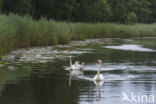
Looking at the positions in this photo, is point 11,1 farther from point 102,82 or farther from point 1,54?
point 102,82

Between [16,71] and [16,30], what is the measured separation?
924 centimetres

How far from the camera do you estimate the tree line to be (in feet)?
173

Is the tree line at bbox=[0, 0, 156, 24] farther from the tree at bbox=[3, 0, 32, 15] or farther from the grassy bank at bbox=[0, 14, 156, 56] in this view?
the grassy bank at bbox=[0, 14, 156, 56]

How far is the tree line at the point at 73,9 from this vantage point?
173ft

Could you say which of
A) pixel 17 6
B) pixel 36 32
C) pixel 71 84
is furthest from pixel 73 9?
pixel 71 84

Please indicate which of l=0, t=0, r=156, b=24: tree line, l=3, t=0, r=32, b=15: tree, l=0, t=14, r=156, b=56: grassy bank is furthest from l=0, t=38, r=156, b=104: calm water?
l=3, t=0, r=32, b=15: tree

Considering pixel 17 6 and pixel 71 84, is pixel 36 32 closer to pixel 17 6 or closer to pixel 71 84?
pixel 71 84

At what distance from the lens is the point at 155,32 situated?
66.2m

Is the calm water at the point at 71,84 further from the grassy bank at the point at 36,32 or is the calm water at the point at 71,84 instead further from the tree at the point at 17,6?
the tree at the point at 17,6

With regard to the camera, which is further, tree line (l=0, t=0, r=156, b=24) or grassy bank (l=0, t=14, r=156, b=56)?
tree line (l=0, t=0, r=156, b=24)

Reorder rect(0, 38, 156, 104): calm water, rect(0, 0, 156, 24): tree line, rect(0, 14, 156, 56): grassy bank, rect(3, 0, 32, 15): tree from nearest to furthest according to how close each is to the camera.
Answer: rect(0, 38, 156, 104): calm water < rect(0, 14, 156, 56): grassy bank < rect(3, 0, 32, 15): tree < rect(0, 0, 156, 24): tree line

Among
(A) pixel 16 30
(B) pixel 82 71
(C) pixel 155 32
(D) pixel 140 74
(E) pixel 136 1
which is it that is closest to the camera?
(D) pixel 140 74

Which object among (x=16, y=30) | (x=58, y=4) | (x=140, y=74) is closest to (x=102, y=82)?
(x=140, y=74)

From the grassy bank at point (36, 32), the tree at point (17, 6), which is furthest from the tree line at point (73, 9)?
the grassy bank at point (36, 32)
